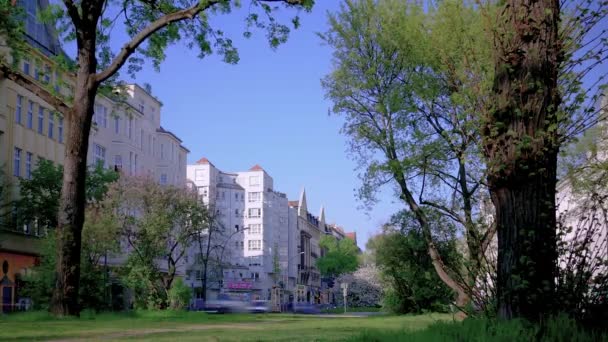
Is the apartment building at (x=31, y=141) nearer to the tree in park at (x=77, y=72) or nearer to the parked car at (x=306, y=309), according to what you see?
the tree in park at (x=77, y=72)

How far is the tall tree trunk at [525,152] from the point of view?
684 cm

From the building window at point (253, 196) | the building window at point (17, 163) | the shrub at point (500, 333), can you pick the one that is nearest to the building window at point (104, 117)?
the building window at point (17, 163)

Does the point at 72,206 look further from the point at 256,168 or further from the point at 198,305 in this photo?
the point at 256,168

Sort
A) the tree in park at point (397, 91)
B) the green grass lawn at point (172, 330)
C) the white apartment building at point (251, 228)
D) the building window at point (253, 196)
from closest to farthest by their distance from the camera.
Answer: the green grass lawn at point (172, 330) < the tree in park at point (397, 91) < the white apartment building at point (251, 228) < the building window at point (253, 196)

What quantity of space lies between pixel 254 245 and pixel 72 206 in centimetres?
11324

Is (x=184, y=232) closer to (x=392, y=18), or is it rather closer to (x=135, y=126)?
(x=392, y=18)

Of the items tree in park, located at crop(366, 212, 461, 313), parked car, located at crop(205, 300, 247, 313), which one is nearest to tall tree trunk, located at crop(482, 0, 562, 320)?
tree in park, located at crop(366, 212, 461, 313)

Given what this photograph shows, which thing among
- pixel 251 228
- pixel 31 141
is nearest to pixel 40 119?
pixel 31 141

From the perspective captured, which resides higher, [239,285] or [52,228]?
[52,228]

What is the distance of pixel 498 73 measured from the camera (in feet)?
24.0

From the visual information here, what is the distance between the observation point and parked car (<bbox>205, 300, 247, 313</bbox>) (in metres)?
68.4

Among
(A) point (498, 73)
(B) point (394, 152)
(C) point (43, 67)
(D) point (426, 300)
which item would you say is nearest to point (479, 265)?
(A) point (498, 73)

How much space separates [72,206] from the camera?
56.1 feet

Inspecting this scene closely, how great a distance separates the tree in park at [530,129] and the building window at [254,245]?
122851 millimetres
